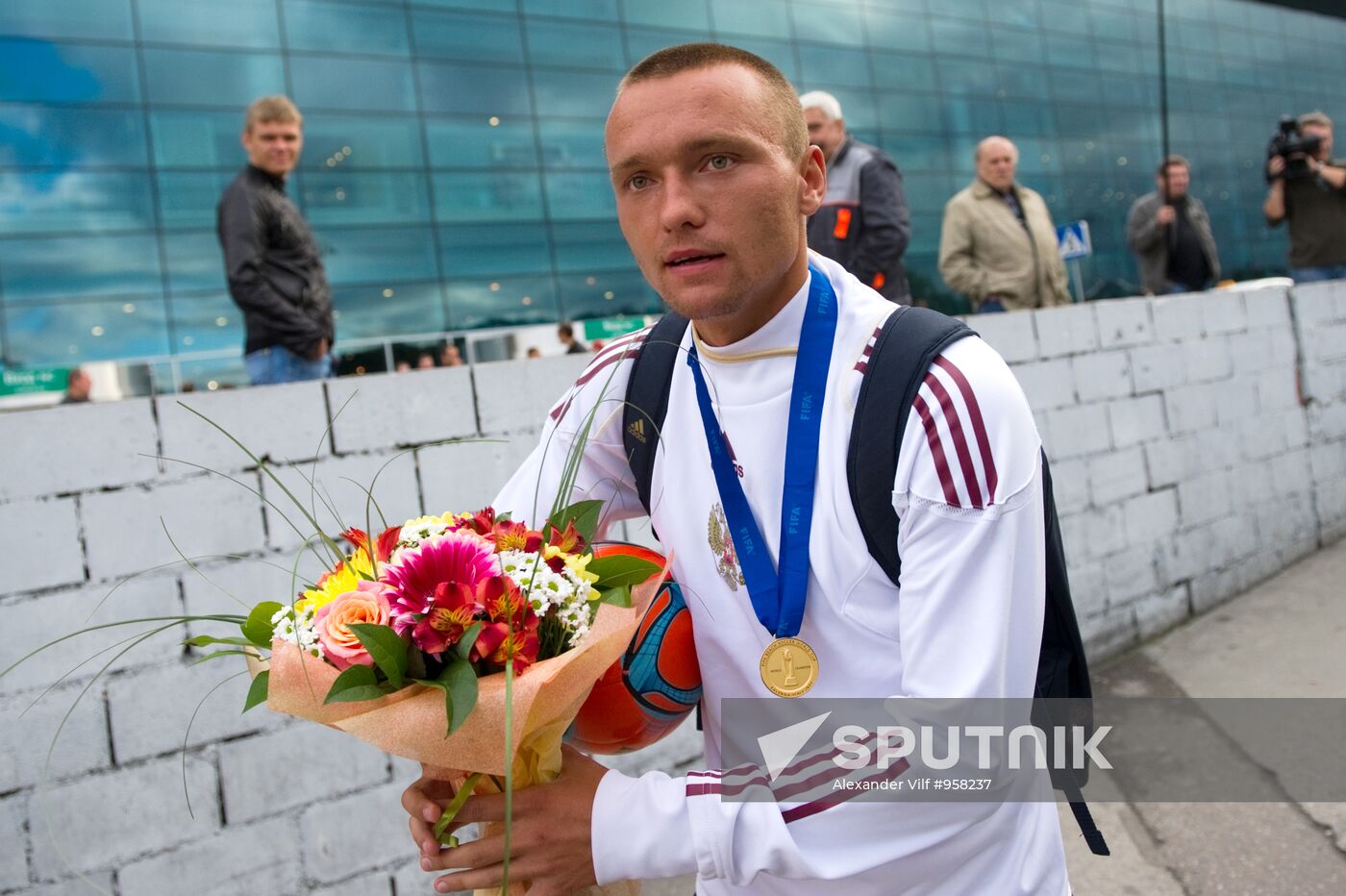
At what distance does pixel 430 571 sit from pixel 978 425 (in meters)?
0.86

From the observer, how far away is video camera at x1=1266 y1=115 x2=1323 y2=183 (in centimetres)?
809

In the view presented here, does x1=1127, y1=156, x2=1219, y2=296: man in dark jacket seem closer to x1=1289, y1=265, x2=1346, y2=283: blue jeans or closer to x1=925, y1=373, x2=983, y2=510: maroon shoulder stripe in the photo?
x1=1289, y1=265, x2=1346, y2=283: blue jeans

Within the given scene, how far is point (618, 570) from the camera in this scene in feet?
5.36

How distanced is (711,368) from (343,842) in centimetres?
281

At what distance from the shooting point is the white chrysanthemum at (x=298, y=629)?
1.45 metres

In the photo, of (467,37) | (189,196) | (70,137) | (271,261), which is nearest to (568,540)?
(271,261)

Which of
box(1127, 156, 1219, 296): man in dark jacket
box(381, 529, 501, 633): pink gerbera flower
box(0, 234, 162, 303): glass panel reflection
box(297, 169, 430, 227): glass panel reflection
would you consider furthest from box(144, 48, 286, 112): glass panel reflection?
box(381, 529, 501, 633): pink gerbera flower

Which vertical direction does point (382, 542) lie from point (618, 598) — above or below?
above

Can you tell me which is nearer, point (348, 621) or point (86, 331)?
point (348, 621)

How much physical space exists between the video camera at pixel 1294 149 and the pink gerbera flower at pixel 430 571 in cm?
861

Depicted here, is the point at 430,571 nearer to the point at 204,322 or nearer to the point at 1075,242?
the point at 1075,242

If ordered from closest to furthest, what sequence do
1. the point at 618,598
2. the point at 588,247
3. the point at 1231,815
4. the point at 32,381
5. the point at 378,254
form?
the point at 618,598 → the point at 1231,815 → the point at 32,381 → the point at 378,254 → the point at 588,247

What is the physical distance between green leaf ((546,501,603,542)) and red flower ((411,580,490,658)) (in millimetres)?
315

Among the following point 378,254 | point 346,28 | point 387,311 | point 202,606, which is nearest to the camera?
point 202,606
